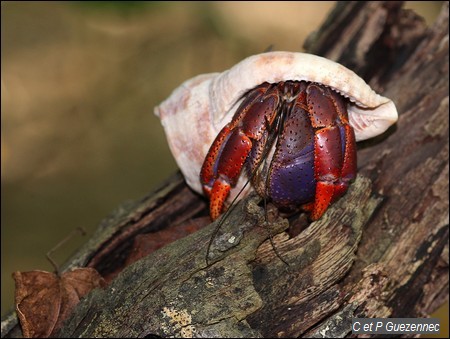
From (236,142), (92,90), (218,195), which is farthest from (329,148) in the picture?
(92,90)

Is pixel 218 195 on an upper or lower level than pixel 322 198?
upper

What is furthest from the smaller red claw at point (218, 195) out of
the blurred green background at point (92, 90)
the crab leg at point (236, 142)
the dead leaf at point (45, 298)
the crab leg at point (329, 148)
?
the blurred green background at point (92, 90)

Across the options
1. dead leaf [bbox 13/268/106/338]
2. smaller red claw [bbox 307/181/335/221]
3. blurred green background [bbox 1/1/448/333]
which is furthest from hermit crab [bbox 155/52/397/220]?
blurred green background [bbox 1/1/448/333]

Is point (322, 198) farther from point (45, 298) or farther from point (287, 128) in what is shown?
point (45, 298)

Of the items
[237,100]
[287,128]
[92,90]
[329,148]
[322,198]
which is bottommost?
[322,198]

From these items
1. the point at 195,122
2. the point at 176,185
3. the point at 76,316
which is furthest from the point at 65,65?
the point at 76,316

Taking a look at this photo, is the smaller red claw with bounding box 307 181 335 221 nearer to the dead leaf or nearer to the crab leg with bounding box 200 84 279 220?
the crab leg with bounding box 200 84 279 220

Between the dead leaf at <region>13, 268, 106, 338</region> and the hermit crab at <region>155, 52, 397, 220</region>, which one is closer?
the hermit crab at <region>155, 52, 397, 220</region>
